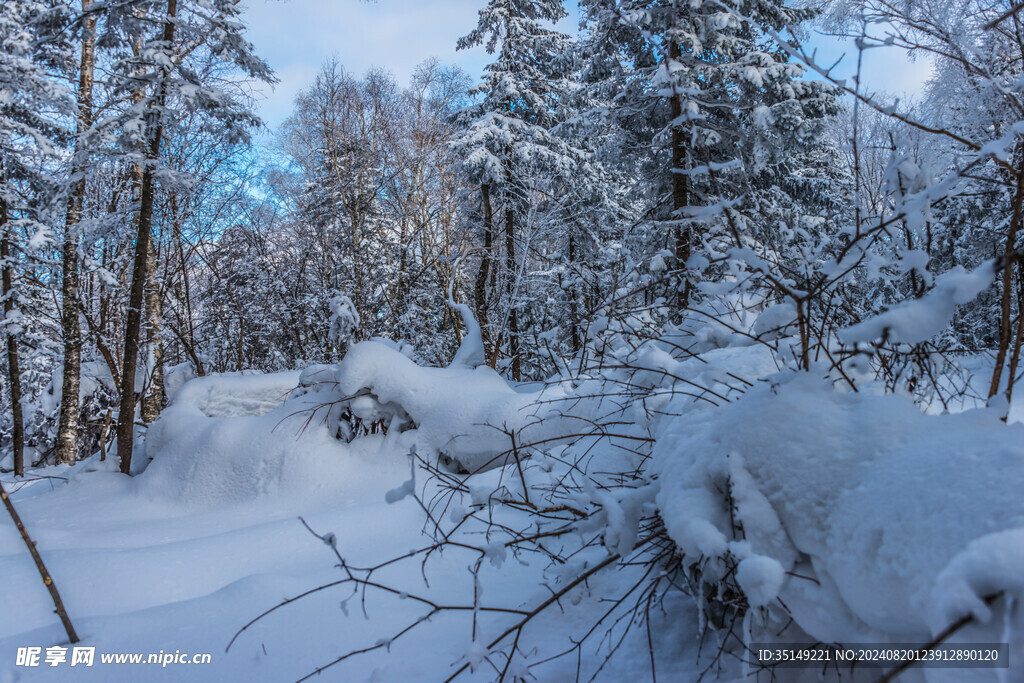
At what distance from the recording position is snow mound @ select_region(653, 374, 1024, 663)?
745mm

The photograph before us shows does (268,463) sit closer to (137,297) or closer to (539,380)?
(539,380)

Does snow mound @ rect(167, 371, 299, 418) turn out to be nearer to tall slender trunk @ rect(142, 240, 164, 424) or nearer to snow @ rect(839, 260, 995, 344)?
tall slender trunk @ rect(142, 240, 164, 424)

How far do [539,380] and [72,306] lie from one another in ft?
25.4

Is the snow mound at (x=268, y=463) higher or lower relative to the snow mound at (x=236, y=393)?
lower

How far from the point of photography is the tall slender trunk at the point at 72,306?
26.0 feet

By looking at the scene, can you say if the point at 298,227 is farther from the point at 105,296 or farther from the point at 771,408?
the point at 771,408

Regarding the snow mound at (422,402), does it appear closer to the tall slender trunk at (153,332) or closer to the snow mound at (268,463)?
the snow mound at (268,463)

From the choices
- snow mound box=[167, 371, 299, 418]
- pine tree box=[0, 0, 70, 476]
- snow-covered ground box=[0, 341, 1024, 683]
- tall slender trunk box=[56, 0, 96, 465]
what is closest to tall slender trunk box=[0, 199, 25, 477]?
pine tree box=[0, 0, 70, 476]

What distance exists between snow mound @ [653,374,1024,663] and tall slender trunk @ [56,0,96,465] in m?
9.65

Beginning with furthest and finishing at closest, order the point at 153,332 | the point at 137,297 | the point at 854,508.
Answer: the point at 153,332, the point at 137,297, the point at 854,508

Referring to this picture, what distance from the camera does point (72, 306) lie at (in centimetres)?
788

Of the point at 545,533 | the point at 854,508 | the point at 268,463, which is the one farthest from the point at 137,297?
the point at 854,508

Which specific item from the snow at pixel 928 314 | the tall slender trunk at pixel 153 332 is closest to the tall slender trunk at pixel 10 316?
the tall slender trunk at pixel 153 332

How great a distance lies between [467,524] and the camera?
2.89 meters
